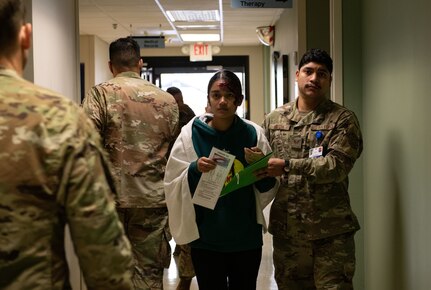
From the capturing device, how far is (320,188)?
255 cm

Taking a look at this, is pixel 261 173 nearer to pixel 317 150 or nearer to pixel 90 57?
pixel 317 150

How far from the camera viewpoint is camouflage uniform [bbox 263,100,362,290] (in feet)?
8.21

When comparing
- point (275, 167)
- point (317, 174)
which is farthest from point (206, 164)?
point (317, 174)

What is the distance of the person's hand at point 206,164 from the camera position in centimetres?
232

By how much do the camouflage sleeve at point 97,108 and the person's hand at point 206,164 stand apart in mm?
→ 740

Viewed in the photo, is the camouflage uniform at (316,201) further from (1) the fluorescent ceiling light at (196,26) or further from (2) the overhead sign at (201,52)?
(2) the overhead sign at (201,52)

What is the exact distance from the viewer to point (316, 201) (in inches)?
100

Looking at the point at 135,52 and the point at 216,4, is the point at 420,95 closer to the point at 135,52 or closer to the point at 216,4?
the point at 135,52

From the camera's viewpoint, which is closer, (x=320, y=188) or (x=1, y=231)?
(x=1, y=231)

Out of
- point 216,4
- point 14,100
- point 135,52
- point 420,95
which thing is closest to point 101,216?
point 14,100

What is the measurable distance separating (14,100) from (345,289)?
1.86 metres

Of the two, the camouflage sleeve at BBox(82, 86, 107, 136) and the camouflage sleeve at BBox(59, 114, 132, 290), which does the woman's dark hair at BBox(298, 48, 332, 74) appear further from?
the camouflage sleeve at BBox(59, 114, 132, 290)

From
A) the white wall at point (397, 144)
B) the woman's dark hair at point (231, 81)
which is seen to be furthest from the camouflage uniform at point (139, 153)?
the white wall at point (397, 144)

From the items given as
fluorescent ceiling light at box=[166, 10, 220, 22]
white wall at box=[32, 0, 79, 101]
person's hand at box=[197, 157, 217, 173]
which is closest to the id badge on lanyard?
person's hand at box=[197, 157, 217, 173]
